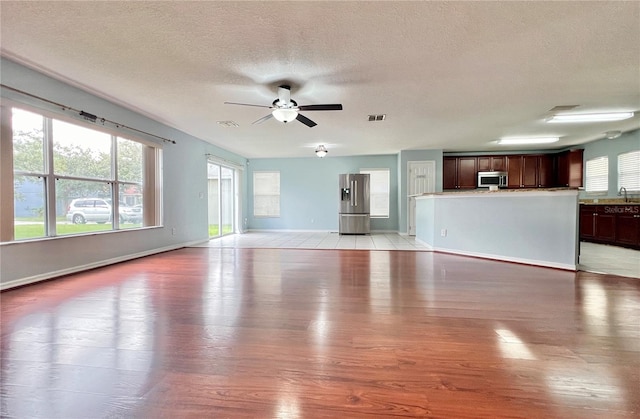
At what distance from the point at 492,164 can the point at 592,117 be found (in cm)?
287

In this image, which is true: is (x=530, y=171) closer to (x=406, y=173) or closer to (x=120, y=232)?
(x=406, y=173)

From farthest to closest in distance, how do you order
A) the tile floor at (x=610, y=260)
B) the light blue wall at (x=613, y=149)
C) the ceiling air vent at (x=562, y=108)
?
the light blue wall at (x=613, y=149) → the ceiling air vent at (x=562, y=108) → the tile floor at (x=610, y=260)

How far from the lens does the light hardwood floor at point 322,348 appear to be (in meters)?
1.22

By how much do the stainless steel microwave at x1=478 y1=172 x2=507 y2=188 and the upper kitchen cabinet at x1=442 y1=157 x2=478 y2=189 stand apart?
198 mm

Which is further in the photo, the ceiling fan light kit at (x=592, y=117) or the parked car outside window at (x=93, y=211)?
the ceiling fan light kit at (x=592, y=117)

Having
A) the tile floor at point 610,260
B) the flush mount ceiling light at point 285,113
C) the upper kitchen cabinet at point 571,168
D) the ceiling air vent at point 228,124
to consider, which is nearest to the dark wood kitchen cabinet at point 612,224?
the tile floor at point 610,260

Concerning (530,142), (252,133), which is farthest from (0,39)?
(530,142)

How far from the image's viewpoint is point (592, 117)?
4551 mm

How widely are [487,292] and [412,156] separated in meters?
5.25

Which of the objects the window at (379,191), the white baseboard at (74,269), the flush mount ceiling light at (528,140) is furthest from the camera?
the window at (379,191)

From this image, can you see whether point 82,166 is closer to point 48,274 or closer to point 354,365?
point 48,274

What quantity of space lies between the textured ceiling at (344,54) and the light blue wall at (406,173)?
282 cm

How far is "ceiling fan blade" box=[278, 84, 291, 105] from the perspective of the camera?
3.21m

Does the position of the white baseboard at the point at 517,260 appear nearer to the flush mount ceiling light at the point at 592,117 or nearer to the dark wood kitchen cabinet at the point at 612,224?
the flush mount ceiling light at the point at 592,117
